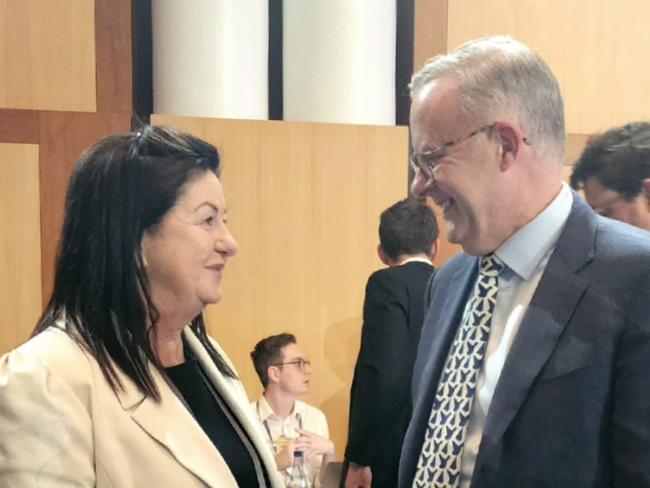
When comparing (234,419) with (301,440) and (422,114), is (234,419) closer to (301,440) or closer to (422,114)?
(422,114)

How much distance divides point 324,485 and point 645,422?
195 cm

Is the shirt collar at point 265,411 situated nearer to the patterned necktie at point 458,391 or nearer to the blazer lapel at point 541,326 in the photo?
the patterned necktie at point 458,391

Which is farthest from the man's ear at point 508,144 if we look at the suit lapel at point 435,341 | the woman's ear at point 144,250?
the woman's ear at point 144,250

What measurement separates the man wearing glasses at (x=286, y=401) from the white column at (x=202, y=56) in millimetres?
954

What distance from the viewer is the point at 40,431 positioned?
108 cm

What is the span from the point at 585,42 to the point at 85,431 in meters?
2.79

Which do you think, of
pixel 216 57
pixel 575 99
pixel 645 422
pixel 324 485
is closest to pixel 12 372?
pixel 645 422

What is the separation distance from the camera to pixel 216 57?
3045 millimetres

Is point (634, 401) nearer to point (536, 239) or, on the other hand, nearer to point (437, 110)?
point (536, 239)

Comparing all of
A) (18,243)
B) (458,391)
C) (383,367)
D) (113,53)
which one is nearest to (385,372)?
(383,367)

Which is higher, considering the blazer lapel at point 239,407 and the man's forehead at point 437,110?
the man's forehead at point 437,110

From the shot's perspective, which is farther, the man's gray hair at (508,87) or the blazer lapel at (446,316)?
the blazer lapel at (446,316)

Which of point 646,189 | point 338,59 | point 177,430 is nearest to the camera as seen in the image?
point 177,430

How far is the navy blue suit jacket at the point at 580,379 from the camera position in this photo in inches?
42.4
